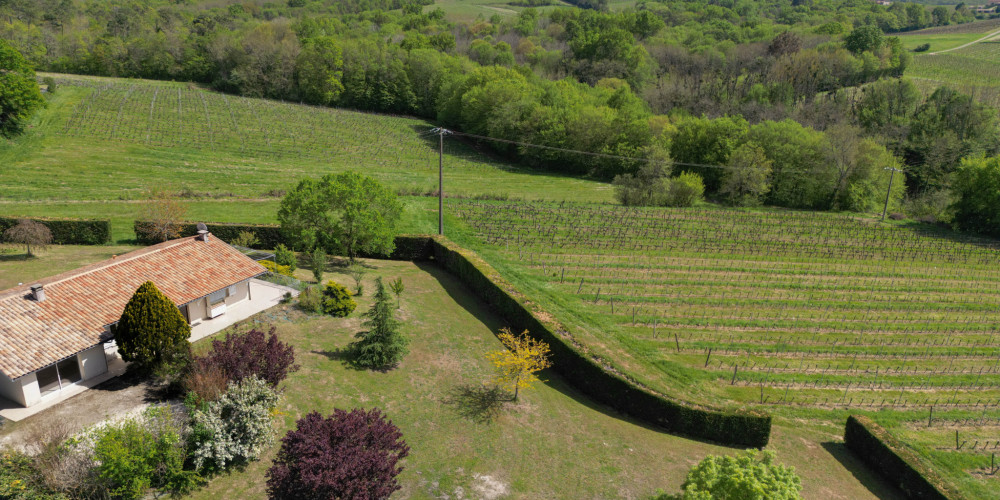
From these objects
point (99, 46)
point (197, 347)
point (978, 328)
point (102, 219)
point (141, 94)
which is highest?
point (99, 46)

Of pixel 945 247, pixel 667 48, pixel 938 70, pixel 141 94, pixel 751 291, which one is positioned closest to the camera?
pixel 751 291

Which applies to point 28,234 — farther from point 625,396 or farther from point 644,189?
point 644,189

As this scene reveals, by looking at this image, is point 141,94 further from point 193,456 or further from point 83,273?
point 193,456

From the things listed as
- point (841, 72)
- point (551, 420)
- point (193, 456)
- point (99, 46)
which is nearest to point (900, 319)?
point (551, 420)

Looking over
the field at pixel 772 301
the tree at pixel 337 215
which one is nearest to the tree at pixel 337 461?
the field at pixel 772 301

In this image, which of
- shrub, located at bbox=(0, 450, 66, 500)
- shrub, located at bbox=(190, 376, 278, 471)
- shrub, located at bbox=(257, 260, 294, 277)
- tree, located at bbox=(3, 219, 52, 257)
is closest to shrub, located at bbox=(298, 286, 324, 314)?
shrub, located at bbox=(257, 260, 294, 277)

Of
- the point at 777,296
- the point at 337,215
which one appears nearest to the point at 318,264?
the point at 337,215
